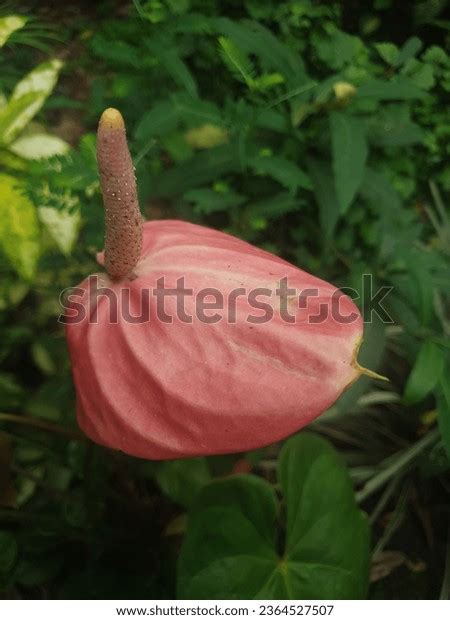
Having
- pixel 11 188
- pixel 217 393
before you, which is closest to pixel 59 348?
pixel 11 188

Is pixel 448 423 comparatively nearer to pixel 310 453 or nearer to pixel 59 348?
pixel 310 453

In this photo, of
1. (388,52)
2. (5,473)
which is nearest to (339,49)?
(388,52)

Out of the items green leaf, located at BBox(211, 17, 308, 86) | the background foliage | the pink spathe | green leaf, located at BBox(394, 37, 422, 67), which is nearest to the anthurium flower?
the pink spathe

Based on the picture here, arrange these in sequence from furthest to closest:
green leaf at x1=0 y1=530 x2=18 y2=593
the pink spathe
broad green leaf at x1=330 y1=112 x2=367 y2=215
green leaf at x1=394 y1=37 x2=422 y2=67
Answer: green leaf at x1=394 y1=37 x2=422 y2=67, broad green leaf at x1=330 y1=112 x2=367 y2=215, green leaf at x1=0 y1=530 x2=18 y2=593, the pink spathe

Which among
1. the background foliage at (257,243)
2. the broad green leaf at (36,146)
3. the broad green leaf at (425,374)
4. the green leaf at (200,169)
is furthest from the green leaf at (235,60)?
the broad green leaf at (425,374)

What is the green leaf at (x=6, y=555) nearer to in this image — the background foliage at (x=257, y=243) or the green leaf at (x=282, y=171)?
the background foliage at (x=257, y=243)

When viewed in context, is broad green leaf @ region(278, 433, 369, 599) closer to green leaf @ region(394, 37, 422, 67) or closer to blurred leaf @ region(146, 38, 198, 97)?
blurred leaf @ region(146, 38, 198, 97)
